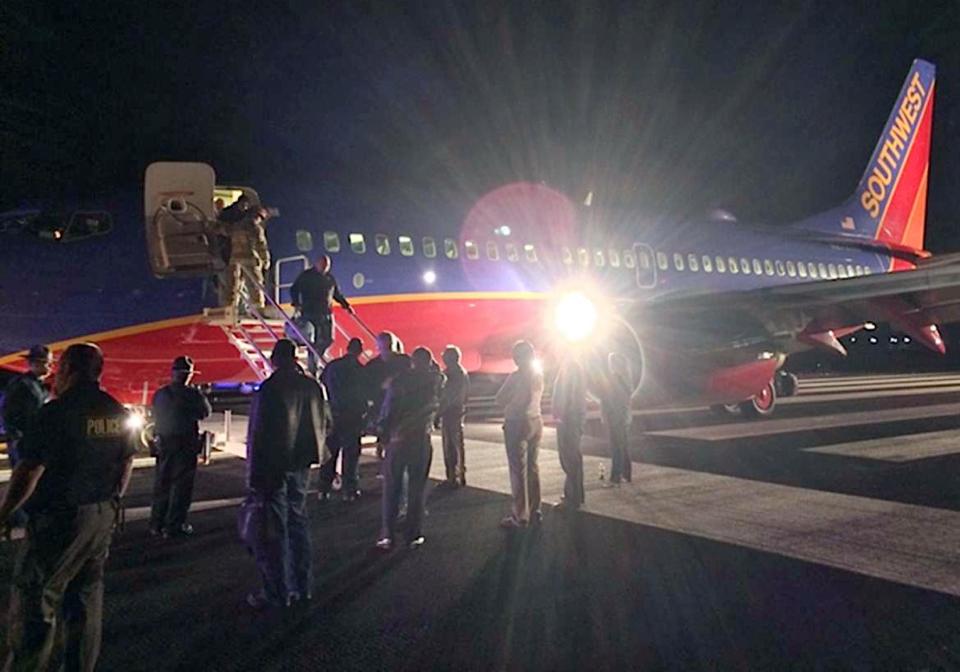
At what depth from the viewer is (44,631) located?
11.0 feet

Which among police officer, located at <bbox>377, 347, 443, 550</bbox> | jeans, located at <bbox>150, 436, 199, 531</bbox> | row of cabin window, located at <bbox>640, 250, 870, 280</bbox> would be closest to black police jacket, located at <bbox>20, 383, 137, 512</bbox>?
police officer, located at <bbox>377, 347, 443, 550</bbox>

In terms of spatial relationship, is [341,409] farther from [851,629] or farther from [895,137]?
[895,137]

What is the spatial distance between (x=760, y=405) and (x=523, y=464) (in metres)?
11.0

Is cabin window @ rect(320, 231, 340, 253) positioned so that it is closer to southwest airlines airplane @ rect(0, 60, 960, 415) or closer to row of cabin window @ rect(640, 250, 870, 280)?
southwest airlines airplane @ rect(0, 60, 960, 415)

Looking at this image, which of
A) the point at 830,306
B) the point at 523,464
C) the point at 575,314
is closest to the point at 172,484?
the point at 523,464

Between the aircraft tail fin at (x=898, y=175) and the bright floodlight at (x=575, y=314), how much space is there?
14.2 meters

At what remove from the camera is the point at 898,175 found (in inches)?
1041

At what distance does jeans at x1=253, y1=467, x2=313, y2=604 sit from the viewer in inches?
186

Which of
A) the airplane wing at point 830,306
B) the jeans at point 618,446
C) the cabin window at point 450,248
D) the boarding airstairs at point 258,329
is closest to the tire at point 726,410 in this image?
the airplane wing at point 830,306

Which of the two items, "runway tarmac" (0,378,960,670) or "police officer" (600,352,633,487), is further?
"police officer" (600,352,633,487)

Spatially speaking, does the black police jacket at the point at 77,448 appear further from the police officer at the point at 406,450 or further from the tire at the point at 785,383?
the tire at the point at 785,383

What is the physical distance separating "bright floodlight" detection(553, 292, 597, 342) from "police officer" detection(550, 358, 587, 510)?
16.7 ft

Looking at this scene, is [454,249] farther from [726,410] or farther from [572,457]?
[726,410]

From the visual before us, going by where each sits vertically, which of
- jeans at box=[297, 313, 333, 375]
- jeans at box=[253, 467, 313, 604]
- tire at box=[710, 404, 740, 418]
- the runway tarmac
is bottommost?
the runway tarmac
